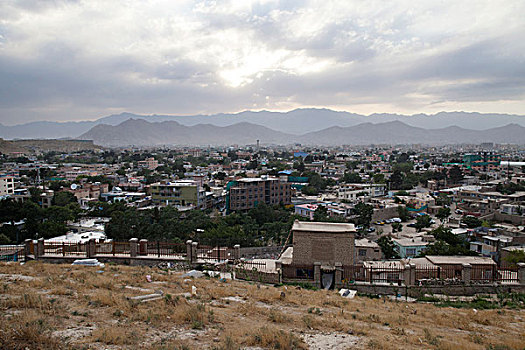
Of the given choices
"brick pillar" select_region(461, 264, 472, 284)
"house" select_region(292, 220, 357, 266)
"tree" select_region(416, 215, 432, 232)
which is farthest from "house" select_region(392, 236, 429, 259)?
"house" select_region(292, 220, 357, 266)

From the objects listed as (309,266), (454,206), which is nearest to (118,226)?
(309,266)

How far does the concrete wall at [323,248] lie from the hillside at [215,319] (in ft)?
6.46

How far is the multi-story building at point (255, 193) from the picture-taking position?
38.7 metres

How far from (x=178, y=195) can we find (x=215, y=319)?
33.6m

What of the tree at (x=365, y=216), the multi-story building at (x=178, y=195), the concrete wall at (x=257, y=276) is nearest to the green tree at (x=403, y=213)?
the tree at (x=365, y=216)

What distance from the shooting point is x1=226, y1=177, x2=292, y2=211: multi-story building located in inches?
1523

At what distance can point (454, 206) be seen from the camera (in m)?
41.0

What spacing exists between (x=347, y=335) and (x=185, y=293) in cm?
392

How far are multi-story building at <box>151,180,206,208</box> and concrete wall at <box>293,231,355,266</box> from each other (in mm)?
27720

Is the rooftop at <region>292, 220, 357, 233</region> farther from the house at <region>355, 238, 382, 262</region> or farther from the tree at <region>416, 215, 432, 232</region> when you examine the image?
the tree at <region>416, 215, 432, 232</region>

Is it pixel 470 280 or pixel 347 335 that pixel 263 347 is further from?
pixel 470 280

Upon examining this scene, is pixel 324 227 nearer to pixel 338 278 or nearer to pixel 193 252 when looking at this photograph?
pixel 338 278

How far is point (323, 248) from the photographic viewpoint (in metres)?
12.2

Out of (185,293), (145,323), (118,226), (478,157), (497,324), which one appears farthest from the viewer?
(478,157)
